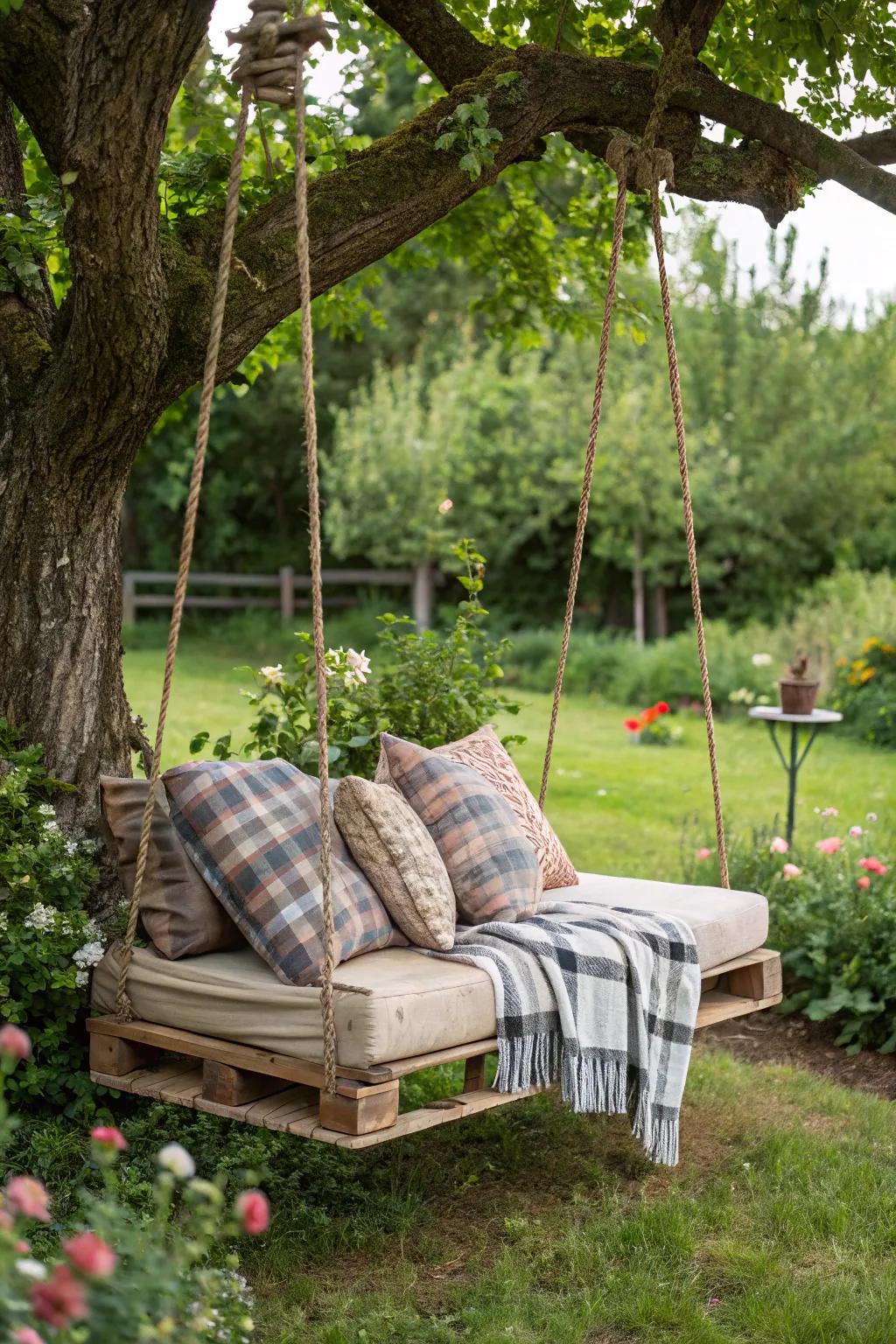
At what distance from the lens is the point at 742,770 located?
31.3 feet

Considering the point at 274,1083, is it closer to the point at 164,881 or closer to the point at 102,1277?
the point at 164,881

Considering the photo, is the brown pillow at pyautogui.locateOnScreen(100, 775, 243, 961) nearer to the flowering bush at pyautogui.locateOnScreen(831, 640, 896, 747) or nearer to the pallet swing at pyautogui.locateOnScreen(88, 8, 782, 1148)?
the pallet swing at pyautogui.locateOnScreen(88, 8, 782, 1148)

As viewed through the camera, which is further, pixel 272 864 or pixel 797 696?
pixel 797 696

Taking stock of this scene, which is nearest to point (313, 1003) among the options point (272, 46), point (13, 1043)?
point (13, 1043)

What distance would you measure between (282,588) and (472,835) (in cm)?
1370

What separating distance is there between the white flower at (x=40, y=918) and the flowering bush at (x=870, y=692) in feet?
26.3

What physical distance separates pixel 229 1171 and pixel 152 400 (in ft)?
5.92

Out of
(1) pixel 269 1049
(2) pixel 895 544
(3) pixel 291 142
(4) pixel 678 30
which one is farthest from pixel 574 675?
(1) pixel 269 1049

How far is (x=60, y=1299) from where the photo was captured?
135 cm

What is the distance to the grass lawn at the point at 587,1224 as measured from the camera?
9.25ft

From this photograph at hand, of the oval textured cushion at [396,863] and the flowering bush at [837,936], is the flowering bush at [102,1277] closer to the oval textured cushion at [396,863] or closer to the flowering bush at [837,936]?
the oval textured cushion at [396,863]

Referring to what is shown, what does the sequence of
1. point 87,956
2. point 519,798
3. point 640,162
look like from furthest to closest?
point 519,798 → point 640,162 → point 87,956

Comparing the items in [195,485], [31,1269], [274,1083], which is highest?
[195,485]

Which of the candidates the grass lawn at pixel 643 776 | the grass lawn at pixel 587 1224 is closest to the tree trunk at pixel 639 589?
the grass lawn at pixel 643 776
